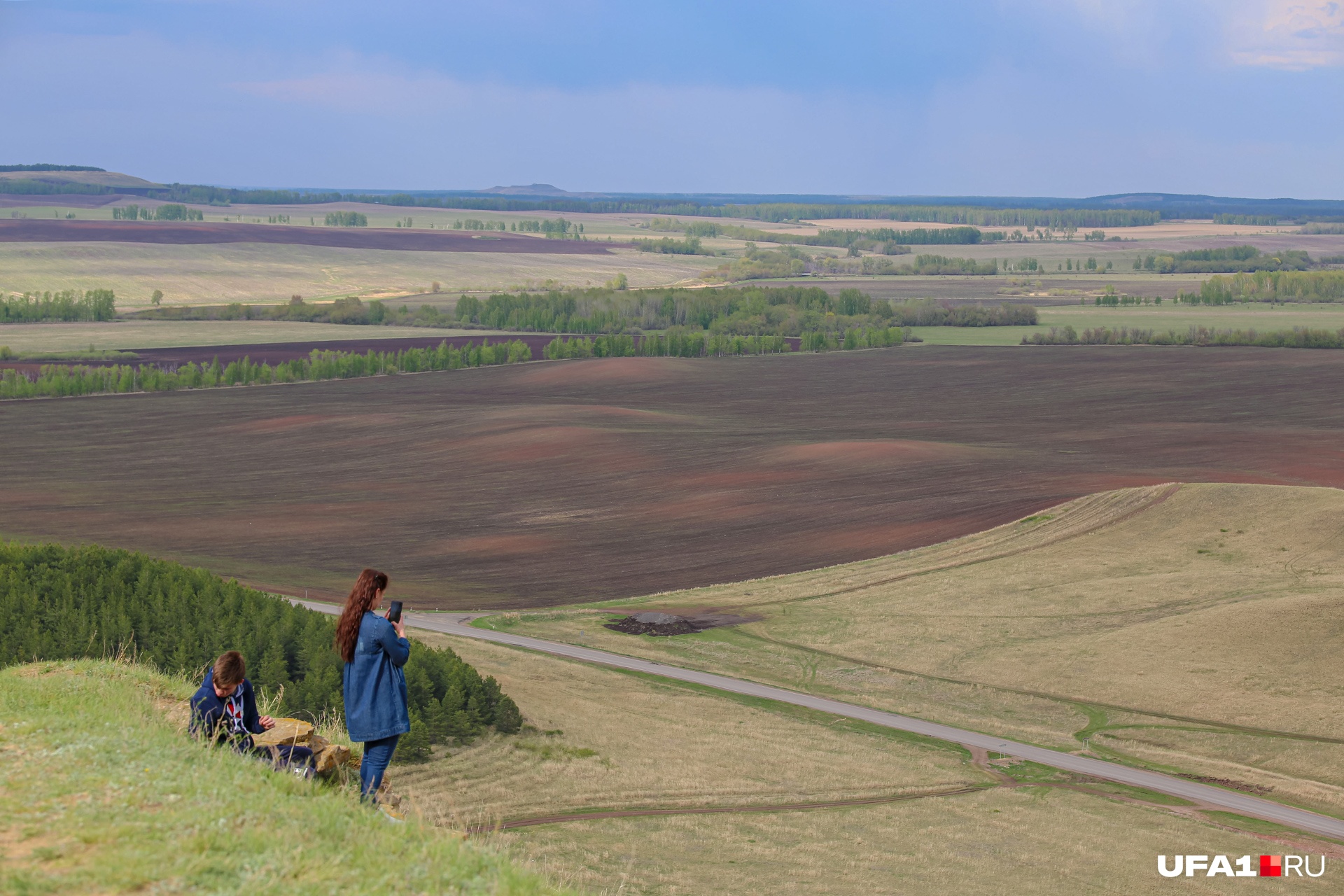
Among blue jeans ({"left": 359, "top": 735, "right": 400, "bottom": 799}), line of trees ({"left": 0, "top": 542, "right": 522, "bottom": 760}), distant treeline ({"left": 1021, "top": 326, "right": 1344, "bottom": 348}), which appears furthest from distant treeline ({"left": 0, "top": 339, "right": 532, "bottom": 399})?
blue jeans ({"left": 359, "top": 735, "right": 400, "bottom": 799})

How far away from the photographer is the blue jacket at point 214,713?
1540 cm

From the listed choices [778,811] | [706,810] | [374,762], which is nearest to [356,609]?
[374,762]

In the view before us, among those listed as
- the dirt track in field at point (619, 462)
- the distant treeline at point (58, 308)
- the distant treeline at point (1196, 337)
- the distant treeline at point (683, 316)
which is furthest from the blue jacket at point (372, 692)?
the distant treeline at point (58, 308)

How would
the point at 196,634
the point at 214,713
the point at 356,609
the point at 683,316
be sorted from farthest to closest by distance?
the point at 683,316 → the point at 196,634 → the point at 214,713 → the point at 356,609

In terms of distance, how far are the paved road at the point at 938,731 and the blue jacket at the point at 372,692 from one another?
90.5ft

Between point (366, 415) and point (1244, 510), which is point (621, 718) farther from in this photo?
point (366, 415)

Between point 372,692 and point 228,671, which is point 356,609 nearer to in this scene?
point 372,692

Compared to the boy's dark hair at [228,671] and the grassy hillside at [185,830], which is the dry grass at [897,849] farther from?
the grassy hillside at [185,830]

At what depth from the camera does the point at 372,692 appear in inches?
569

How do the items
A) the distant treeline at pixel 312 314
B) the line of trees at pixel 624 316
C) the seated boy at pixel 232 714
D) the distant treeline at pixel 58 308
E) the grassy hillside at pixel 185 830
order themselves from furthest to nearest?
the distant treeline at pixel 312 314 → the line of trees at pixel 624 316 → the distant treeline at pixel 58 308 → the seated boy at pixel 232 714 → the grassy hillside at pixel 185 830

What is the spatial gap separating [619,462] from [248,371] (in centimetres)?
6345

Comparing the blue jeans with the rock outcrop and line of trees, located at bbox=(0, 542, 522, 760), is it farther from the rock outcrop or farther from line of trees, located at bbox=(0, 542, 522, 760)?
line of trees, located at bbox=(0, 542, 522, 760)

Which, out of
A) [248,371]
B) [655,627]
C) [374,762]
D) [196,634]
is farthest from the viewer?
[248,371]

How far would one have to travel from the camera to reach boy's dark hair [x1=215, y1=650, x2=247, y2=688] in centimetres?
1505
